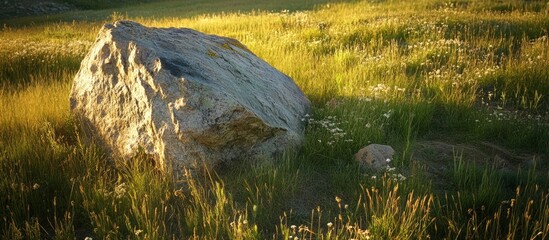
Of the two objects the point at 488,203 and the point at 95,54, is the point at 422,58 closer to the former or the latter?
the point at 488,203

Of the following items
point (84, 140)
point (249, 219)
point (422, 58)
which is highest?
point (422, 58)

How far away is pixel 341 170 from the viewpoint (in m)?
4.03

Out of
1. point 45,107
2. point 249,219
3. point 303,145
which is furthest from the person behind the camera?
point 45,107

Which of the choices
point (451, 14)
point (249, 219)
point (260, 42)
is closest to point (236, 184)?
point (249, 219)

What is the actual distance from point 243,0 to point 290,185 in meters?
30.6

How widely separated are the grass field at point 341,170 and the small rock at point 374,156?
0.10 meters

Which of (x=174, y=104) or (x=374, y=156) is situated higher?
(x=174, y=104)

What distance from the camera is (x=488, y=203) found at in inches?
133

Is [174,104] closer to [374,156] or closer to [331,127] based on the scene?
[331,127]

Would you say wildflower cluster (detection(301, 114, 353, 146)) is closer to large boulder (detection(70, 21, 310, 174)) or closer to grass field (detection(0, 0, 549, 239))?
grass field (detection(0, 0, 549, 239))

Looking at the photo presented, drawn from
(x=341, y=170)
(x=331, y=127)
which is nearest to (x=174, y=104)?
(x=341, y=170)

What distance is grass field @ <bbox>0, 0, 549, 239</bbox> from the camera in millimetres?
3100

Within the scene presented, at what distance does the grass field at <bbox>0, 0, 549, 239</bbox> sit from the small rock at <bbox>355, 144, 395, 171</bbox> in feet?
0.32

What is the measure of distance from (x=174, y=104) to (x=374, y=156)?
6.77ft
